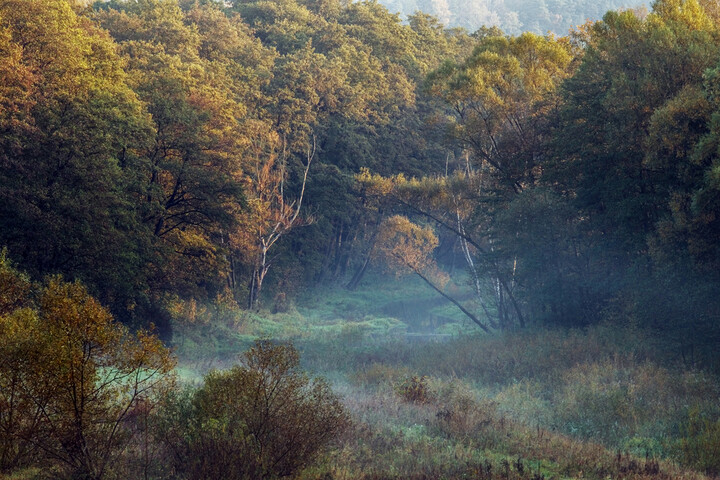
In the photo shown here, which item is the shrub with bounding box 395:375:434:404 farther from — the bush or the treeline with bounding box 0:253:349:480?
the bush

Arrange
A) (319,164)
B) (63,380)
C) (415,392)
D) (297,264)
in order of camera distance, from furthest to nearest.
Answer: (319,164)
(297,264)
(415,392)
(63,380)

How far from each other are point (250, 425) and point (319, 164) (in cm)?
3872

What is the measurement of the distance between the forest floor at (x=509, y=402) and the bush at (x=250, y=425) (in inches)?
19.6

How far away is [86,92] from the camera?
2338 centimetres

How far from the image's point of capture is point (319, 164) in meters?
46.3

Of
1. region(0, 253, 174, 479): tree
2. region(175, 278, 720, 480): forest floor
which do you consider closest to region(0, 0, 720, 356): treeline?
region(175, 278, 720, 480): forest floor

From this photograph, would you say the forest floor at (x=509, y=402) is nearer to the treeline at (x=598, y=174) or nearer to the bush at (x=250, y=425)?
the bush at (x=250, y=425)

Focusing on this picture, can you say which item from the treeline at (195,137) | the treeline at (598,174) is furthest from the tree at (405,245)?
the treeline at (598,174)

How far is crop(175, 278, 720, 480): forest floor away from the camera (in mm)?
9953

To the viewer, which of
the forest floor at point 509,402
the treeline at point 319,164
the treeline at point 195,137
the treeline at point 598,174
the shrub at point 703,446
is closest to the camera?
the forest floor at point 509,402

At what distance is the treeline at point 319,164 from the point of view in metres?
19.6

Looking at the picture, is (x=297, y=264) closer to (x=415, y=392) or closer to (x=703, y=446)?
(x=415, y=392)

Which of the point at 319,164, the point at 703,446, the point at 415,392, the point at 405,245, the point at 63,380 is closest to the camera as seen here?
the point at 63,380

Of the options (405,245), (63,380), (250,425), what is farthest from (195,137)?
(63,380)
